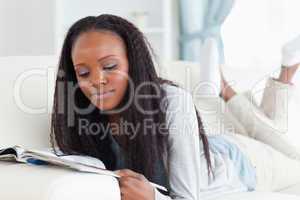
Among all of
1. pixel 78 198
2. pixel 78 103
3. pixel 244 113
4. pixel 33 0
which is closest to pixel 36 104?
pixel 78 103

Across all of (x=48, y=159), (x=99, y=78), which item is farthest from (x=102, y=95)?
(x=48, y=159)

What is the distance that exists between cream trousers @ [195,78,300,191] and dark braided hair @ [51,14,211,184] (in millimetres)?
622

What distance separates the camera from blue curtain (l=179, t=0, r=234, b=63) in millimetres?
3193

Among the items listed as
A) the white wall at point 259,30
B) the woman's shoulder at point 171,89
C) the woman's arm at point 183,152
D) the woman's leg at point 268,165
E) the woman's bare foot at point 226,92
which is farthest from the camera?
the white wall at point 259,30

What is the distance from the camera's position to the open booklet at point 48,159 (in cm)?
103

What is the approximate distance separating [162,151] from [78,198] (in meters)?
0.42

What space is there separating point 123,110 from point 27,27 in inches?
68.8

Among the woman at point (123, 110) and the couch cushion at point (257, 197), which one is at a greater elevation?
the woman at point (123, 110)

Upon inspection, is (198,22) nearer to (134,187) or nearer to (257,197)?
(257,197)

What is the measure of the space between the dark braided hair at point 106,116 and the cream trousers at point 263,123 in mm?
622

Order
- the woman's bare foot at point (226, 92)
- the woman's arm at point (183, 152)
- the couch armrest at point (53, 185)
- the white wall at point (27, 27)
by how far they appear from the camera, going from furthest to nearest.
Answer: the white wall at point (27, 27) → the woman's bare foot at point (226, 92) → the woman's arm at point (183, 152) → the couch armrest at point (53, 185)

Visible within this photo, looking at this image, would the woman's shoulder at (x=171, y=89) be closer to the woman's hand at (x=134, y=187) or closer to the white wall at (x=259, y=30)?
the woman's hand at (x=134, y=187)

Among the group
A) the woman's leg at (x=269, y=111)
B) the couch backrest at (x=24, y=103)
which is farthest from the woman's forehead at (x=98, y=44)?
the woman's leg at (x=269, y=111)

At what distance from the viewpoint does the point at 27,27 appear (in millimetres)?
3012
